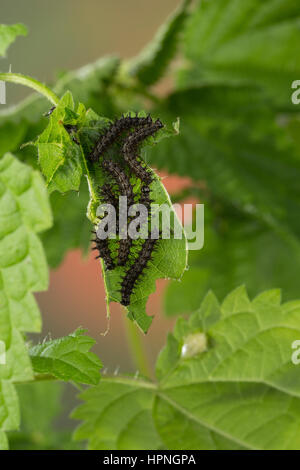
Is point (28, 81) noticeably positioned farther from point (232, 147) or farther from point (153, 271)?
point (232, 147)

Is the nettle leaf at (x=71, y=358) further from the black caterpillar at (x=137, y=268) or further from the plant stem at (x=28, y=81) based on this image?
the plant stem at (x=28, y=81)

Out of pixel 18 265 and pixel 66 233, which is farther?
pixel 66 233

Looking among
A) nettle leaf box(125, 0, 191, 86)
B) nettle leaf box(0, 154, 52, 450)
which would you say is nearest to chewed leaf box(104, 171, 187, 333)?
nettle leaf box(0, 154, 52, 450)

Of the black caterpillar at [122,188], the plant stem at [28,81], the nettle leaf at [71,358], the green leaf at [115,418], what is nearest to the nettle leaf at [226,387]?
the green leaf at [115,418]

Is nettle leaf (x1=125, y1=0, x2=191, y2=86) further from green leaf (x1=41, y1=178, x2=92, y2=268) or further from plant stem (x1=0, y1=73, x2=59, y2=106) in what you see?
plant stem (x1=0, y1=73, x2=59, y2=106)

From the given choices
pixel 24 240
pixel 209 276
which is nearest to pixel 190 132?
pixel 209 276

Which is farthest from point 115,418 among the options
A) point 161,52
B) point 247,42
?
point 247,42

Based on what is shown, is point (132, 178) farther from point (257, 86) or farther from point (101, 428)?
point (257, 86)
